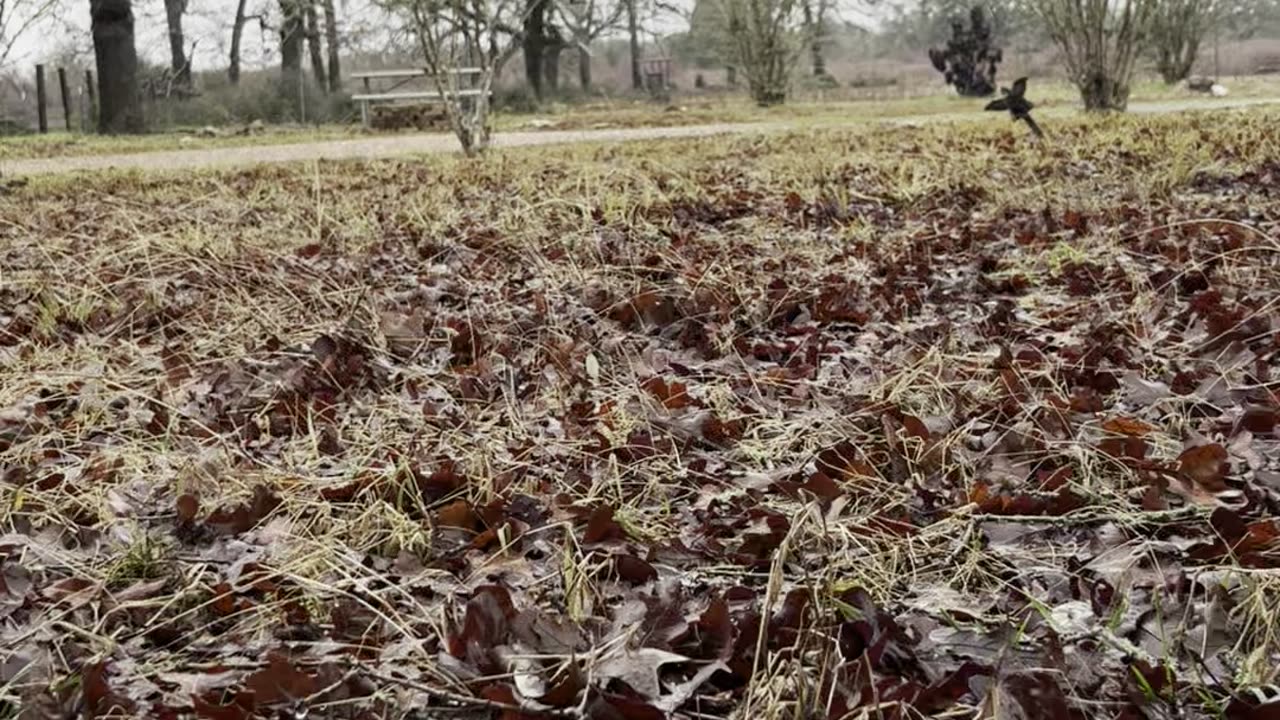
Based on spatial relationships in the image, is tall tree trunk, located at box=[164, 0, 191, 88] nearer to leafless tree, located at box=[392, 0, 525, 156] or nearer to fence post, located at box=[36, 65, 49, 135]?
fence post, located at box=[36, 65, 49, 135]

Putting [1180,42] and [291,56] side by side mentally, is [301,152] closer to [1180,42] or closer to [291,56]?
[1180,42]

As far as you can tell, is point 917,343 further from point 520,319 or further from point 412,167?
point 412,167

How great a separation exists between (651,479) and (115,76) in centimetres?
2234

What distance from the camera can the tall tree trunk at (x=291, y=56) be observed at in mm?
23859

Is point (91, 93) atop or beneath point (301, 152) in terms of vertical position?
atop

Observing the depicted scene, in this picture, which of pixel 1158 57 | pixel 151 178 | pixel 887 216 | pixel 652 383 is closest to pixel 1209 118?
pixel 887 216

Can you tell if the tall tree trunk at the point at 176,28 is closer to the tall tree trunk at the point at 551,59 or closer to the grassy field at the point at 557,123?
the tall tree trunk at the point at 551,59

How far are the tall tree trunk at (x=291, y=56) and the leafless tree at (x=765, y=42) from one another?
28.9 feet

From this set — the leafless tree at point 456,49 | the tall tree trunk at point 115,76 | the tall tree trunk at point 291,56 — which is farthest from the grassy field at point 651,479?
the tall tree trunk at point 115,76

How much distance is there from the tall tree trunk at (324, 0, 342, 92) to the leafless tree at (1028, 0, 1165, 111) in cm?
1434

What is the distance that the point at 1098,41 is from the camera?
13.9 metres

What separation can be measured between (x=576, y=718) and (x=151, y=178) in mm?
9460

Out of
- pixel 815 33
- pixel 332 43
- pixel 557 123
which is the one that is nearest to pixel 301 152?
pixel 557 123

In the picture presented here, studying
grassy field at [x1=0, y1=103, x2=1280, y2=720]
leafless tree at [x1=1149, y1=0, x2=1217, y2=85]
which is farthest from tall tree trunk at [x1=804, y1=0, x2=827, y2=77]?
grassy field at [x1=0, y1=103, x2=1280, y2=720]
